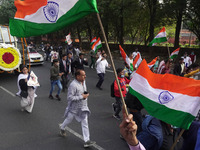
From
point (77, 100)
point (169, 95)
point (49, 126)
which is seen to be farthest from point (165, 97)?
point (49, 126)

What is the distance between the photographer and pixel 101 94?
8.30m

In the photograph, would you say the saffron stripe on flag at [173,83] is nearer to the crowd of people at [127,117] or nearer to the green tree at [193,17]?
the crowd of people at [127,117]

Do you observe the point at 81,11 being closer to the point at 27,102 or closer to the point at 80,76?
the point at 80,76

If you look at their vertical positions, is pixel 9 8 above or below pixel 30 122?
above

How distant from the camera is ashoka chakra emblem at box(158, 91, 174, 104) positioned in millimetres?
2671

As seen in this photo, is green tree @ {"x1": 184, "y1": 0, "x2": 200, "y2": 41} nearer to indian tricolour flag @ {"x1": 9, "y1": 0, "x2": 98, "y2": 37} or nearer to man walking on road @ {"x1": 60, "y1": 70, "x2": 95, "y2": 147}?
man walking on road @ {"x1": 60, "y1": 70, "x2": 95, "y2": 147}

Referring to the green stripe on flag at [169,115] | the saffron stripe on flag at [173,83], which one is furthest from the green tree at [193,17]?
the green stripe on flag at [169,115]

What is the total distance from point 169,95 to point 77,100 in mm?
2196

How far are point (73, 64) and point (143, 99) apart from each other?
23.1 ft

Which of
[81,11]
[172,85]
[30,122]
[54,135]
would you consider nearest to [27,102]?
[30,122]

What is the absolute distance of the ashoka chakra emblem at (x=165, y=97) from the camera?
2671 mm

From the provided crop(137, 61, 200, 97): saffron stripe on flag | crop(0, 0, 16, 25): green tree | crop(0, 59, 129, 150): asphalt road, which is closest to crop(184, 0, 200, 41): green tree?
crop(0, 59, 129, 150): asphalt road

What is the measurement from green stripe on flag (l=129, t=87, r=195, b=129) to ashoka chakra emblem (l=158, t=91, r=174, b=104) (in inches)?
2.9

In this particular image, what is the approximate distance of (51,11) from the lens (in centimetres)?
324
